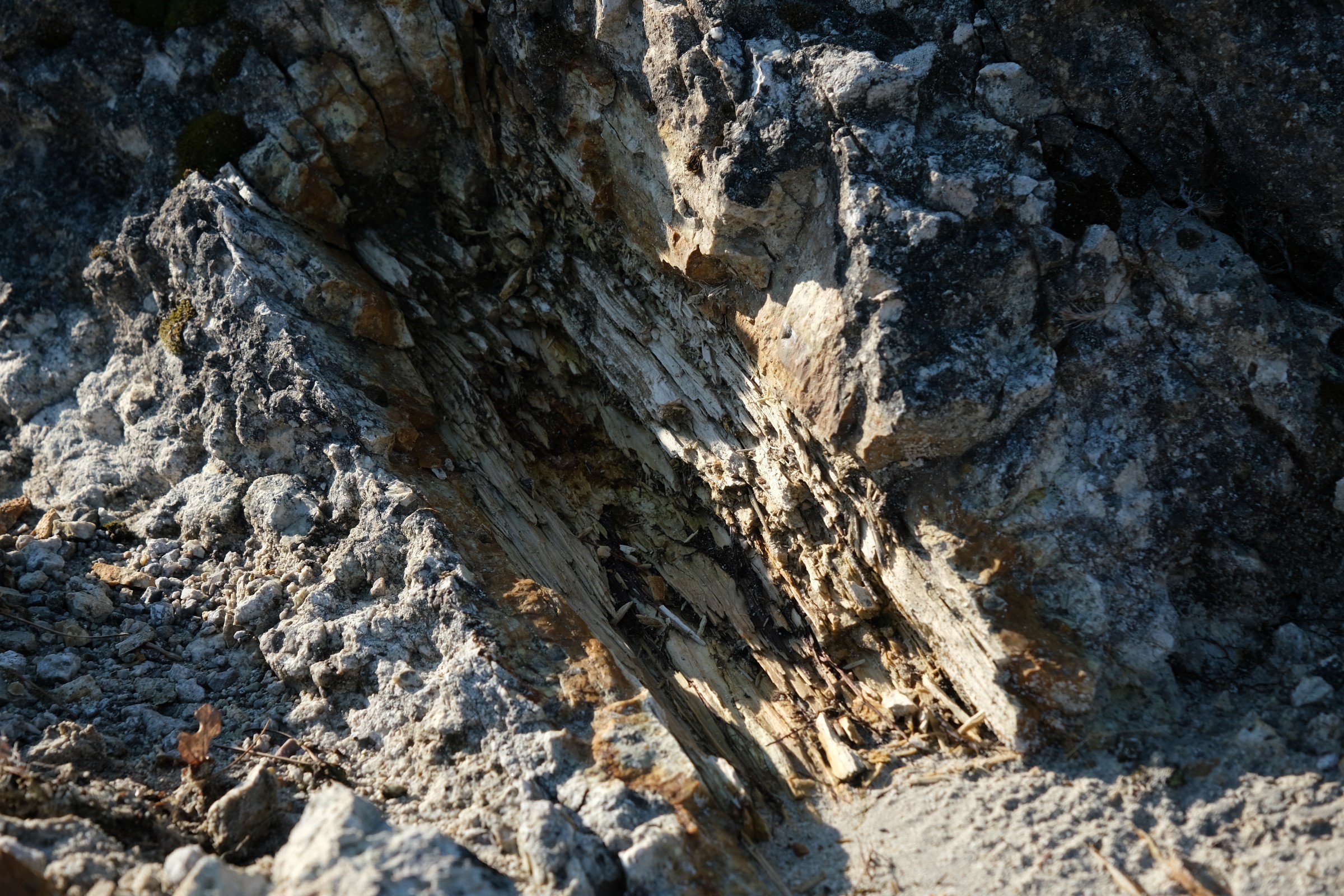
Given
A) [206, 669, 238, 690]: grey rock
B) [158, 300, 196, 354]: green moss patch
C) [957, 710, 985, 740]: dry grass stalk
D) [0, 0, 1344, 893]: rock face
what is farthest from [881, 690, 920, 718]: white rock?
[158, 300, 196, 354]: green moss patch

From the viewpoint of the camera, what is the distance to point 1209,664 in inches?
291

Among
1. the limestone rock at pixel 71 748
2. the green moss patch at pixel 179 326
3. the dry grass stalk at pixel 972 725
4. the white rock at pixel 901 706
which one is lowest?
A: the dry grass stalk at pixel 972 725

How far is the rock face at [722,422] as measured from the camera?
23.5ft

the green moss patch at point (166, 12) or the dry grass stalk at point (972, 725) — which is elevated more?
the green moss patch at point (166, 12)

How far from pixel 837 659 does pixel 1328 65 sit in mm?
6672

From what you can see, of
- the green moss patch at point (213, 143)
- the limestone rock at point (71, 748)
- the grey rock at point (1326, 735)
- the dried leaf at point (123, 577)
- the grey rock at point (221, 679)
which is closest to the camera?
the grey rock at point (1326, 735)

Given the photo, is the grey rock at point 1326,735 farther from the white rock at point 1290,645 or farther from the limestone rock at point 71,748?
the limestone rock at point 71,748

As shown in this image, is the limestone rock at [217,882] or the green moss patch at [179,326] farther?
the green moss patch at [179,326]

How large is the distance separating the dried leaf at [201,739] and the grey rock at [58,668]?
4.80 feet

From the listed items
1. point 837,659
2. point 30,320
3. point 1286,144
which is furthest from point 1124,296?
point 30,320

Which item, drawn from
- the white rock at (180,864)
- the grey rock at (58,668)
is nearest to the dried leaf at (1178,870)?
the white rock at (180,864)

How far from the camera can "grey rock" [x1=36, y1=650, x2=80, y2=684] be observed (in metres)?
7.60

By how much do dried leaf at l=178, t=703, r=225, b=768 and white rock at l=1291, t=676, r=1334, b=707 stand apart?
8742 mm

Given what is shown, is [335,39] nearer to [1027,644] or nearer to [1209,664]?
[1027,644]
